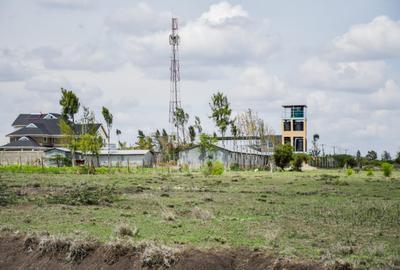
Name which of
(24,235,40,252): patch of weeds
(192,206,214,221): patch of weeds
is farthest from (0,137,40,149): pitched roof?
(24,235,40,252): patch of weeds

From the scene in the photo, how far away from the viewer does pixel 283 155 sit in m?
81.1

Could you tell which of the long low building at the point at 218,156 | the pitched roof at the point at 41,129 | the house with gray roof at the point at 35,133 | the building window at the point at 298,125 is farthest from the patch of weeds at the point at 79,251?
the pitched roof at the point at 41,129

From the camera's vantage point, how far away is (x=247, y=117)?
10912cm

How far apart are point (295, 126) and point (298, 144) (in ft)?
11.2

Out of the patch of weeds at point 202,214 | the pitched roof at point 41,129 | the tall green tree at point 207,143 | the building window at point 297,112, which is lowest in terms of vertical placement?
the patch of weeds at point 202,214

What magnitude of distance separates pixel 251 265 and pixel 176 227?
16.3 feet

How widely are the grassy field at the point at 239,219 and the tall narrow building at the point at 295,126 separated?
3006 inches

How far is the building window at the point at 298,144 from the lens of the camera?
114 metres

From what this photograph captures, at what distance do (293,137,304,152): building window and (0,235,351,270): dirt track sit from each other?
95.3 m

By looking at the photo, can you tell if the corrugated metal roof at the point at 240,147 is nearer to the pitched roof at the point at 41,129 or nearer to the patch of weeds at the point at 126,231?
the pitched roof at the point at 41,129

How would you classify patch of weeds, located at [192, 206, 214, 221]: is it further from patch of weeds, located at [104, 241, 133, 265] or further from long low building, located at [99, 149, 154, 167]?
long low building, located at [99, 149, 154, 167]

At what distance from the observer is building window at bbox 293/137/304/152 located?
113812 millimetres

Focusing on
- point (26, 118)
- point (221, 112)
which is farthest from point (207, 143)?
point (26, 118)

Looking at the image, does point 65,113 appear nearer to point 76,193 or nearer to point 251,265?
point 76,193
